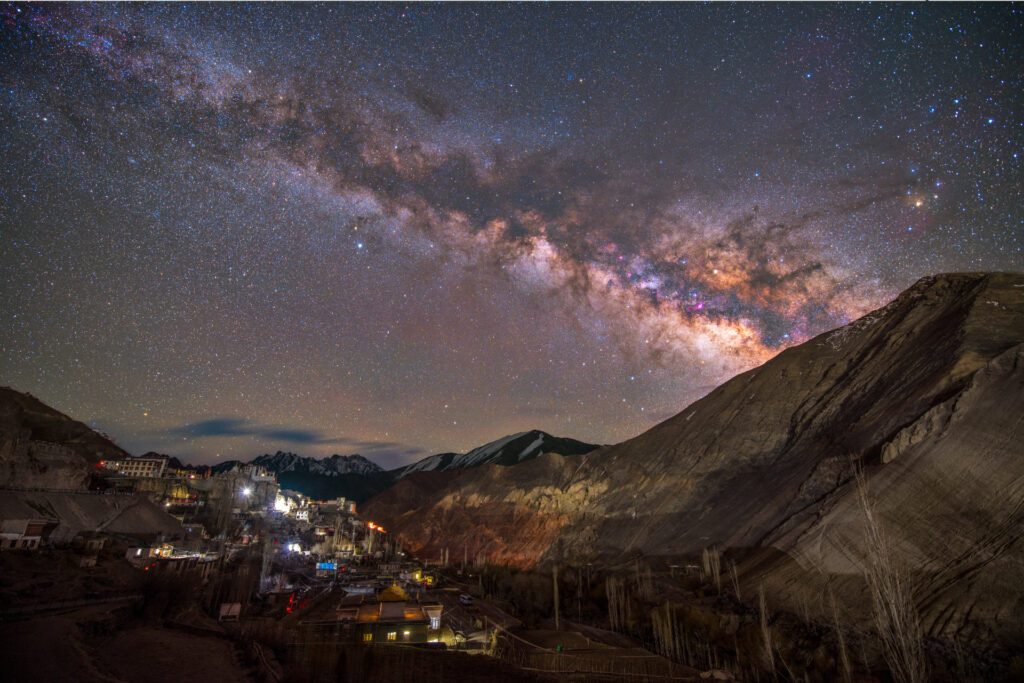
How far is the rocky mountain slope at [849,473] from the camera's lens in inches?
969

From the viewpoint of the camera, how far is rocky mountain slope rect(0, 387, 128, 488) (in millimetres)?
49562

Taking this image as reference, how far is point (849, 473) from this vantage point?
36.5 m

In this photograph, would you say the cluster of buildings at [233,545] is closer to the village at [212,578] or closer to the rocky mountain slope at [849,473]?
the village at [212,578]

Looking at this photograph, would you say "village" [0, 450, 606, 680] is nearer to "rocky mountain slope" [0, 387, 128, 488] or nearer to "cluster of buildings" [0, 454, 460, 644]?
"cluster of buildings" [0, 454, 460, 644]

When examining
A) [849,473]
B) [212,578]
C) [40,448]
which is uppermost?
[40,448]

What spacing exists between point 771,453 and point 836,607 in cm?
2828

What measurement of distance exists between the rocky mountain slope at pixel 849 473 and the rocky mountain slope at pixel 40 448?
57719 millimetres

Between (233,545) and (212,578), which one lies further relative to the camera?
(233,545)

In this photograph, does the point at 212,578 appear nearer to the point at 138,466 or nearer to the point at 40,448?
the point at 40,448

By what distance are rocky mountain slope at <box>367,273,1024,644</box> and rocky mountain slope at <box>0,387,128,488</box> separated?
189ft

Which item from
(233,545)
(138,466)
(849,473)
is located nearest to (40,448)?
(233,545)

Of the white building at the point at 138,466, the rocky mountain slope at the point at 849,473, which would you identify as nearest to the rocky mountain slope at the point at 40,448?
the white building at the point at 138,466

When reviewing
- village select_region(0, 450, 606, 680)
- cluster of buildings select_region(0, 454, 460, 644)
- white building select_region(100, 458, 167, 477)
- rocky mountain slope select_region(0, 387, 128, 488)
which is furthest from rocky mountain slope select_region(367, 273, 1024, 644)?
white building select_region(100, 458, 167, 477)

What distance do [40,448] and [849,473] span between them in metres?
78.2
